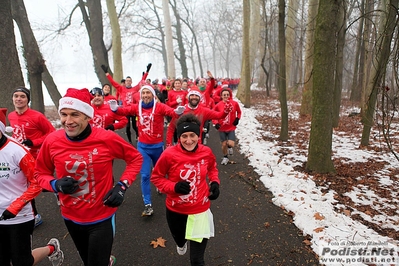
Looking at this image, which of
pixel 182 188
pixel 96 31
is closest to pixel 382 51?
pixel 182 188

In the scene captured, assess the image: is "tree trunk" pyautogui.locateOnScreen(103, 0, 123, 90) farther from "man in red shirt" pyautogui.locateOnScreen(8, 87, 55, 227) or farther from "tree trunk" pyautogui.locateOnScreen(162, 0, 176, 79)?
"man in red shirt" pyautogui.locateOnScreen(8, 87, 55, 227)

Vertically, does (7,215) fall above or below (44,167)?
below

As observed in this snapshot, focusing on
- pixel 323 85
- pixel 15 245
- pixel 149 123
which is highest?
pixel 323 85

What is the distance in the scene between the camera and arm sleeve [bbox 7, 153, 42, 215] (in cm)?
227

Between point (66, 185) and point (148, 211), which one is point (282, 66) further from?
point (66, 185)

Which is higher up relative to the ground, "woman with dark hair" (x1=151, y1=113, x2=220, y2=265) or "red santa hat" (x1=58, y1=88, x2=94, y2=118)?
"red santa hat" (x1=58, y1=88, x2=94, y2=118)

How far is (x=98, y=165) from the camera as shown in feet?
7.57

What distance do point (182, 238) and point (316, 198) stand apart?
2924 mm

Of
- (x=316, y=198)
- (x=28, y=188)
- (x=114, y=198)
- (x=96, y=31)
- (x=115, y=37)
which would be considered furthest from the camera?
(x=115, y=37)

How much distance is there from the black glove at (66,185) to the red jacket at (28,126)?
2.45 metres

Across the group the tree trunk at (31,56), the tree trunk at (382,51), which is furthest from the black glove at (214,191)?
the tree trunk at (31,56)

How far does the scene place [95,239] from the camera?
2264 mm

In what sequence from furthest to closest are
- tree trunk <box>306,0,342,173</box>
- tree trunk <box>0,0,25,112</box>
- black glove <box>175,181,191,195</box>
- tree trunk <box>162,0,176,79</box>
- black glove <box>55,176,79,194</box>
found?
tree trunk <box>162,0,176,79</box> → tree trunk <box>0,0,25,112</box> → tree trunk <box>306,0,342,173</box> → black glove <box>175,181,191,195</box> → black glove <box>55,176,79,194</box>

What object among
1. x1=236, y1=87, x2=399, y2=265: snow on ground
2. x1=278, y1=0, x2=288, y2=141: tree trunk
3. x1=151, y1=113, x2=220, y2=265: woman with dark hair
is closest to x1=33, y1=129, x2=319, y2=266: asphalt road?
x1=236, y1=87, x2=399, y2=265: snow on ground
